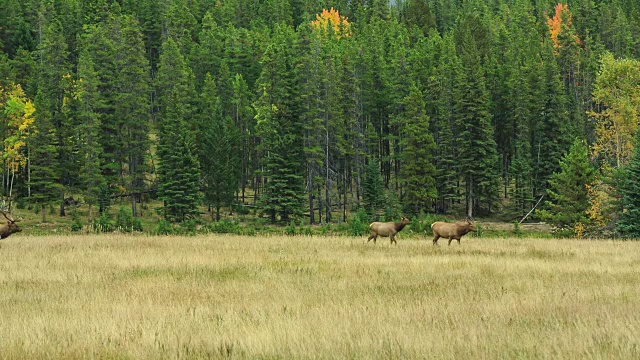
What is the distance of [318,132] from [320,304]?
148 ft

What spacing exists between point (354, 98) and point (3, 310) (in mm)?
52257

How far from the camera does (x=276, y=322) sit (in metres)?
9.52

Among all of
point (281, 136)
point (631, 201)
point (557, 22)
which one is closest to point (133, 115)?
point (281, 136)

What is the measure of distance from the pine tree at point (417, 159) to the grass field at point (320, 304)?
3635 centimetres

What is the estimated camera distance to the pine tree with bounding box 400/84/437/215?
58125 millimetres

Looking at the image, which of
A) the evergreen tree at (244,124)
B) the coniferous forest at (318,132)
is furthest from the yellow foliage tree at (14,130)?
the evergreen tree at (244,124)

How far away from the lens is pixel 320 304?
11.4m

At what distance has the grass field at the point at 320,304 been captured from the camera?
8.01 metres

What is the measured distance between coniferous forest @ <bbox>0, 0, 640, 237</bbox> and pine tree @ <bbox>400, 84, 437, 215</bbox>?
0.67 ft

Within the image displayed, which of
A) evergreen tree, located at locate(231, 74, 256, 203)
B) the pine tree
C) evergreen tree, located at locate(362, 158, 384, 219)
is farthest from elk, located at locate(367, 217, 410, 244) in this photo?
evergreen tree, located at locate(231, 74, 256, 203)

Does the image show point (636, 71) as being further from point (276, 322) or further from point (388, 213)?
point (276, 322)

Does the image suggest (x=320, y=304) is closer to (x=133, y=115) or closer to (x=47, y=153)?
(x=47, y=153)

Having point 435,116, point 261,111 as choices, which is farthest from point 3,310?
point 435,116

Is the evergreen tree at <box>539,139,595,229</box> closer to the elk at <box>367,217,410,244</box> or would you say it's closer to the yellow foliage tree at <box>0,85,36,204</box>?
the elk at <box>367,217,410,244</box>
